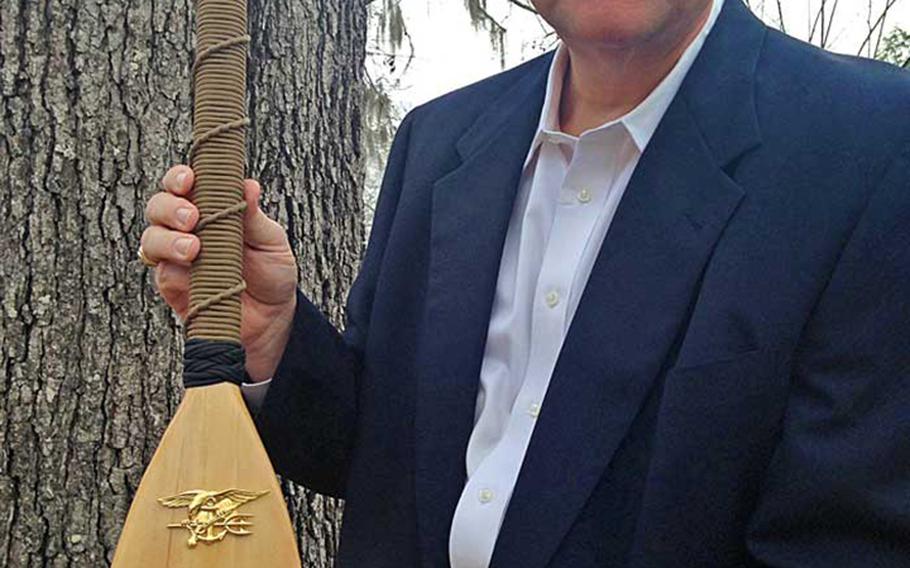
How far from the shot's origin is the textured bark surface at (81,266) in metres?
2.10

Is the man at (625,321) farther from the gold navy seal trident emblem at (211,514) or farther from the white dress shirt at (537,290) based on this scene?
the gold navy seal trident emblem at (211,514)

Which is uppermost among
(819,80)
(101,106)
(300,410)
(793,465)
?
(101,106)

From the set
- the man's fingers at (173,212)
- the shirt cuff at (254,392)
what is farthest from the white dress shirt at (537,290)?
the man's fingers at (173,212)

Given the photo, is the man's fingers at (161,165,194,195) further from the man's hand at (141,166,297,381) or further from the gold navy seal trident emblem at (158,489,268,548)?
the gold navy seal trident emblem at (158,489,268,548)

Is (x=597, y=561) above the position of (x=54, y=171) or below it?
below

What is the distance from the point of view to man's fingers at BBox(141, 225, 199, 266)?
1.51 m

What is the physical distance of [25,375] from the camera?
6.88 ft

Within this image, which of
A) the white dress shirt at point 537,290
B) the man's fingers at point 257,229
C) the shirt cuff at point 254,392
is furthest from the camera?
the shirt cuff at point 254,392

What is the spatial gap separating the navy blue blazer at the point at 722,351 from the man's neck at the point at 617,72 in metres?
0.06

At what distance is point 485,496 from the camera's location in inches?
59.2

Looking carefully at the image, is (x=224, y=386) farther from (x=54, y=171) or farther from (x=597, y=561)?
(x=54, y=171)

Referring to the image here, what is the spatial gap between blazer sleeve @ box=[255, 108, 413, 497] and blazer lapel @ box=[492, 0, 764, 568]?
0.43 meters

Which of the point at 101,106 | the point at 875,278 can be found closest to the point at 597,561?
the point at 875,278

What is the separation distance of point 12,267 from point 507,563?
1281 mm
